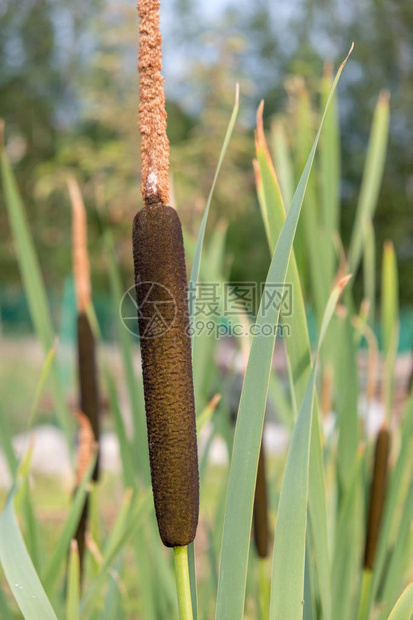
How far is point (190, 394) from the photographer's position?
47 cm

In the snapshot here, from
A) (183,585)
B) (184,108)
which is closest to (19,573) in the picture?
(183,585)

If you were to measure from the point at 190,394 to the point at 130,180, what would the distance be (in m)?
9.30

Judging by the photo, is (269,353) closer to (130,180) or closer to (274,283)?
(274,283)

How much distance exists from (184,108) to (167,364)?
12686mm

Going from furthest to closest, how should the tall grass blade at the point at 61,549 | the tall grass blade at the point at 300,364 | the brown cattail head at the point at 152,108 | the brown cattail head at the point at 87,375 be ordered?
the brown cattail head at the point at 87,375 < the tall grass blade at the point at 61,549 < the tall grass blade at the point at 300,364 < the brown cattail head at the point at 152,108

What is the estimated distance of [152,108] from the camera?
45 centimetres

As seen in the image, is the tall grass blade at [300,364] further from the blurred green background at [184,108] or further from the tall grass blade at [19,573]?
the blurred green background at [184,108]

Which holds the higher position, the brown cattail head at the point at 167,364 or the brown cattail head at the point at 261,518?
the brown cattail head at the point at 167,364

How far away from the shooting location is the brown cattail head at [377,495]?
2.91 ft

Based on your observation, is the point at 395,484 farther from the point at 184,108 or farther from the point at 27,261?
the point at 184,108

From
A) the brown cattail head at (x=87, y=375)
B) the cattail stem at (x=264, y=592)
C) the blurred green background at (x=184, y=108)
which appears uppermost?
the blurred green background at (x=184, y=108)

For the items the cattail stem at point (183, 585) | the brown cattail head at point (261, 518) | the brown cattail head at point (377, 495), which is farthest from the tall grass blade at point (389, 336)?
the cattail stem at point (183, 585)

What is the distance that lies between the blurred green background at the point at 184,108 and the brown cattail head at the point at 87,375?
747cm

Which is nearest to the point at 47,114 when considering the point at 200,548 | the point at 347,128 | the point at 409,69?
the point at 347,128
